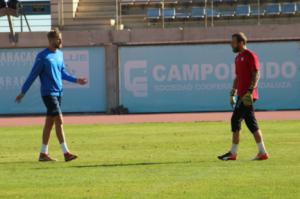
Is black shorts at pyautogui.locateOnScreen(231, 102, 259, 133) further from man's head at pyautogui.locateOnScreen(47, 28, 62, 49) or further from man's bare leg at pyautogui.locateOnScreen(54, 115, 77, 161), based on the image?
man's head at pyautogui.locateOnScreen(47, 28, 62, 49)

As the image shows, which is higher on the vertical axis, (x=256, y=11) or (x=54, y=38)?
(x=54, y=38)

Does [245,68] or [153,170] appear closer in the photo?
[153,170]

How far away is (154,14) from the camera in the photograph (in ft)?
141

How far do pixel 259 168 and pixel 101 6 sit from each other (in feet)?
106

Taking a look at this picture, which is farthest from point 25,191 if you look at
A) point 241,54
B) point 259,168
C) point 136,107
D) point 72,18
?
point 72,18

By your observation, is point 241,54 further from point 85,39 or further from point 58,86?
point 85,39

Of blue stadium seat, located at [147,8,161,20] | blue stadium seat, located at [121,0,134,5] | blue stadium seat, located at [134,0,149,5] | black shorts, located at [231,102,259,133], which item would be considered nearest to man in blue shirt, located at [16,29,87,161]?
black shorts, located at [231,102,259,133]

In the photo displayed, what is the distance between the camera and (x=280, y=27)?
1422 inches

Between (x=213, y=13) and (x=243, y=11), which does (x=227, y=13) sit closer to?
(x=243, y=11)

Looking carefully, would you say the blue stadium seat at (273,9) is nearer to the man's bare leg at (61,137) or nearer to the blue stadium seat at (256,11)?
the blue stadium seat at (256,11)

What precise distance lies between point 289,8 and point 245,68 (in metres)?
29.8

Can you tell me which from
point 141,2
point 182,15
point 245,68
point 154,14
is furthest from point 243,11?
point 245,68

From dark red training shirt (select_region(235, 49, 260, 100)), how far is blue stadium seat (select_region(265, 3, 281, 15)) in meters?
29.5

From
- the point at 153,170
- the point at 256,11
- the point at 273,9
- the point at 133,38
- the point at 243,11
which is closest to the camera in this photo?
the point at 153,170
